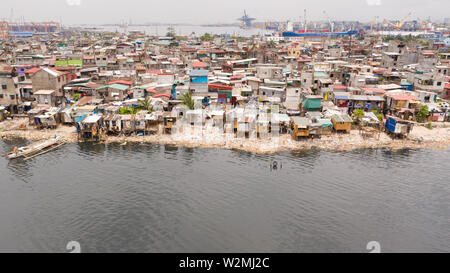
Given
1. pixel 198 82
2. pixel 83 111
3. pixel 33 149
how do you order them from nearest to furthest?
pixel 33 149
pixel 83 111
pixel 198 82

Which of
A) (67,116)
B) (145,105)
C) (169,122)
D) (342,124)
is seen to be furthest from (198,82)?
(342,124)

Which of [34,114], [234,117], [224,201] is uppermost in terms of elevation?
[234,117]

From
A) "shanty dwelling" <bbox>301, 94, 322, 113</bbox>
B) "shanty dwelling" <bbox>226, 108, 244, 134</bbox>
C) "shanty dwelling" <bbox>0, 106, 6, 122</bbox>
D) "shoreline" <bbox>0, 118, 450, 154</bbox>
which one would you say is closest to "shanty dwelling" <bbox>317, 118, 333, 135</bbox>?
"shoreline" <bbox>0, 118, 450, 154</bbox>

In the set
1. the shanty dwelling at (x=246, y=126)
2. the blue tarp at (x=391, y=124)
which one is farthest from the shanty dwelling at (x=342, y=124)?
the shanty dwelling at (x=246, y=126)

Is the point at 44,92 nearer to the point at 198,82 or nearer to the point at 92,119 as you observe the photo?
the point at 92,119

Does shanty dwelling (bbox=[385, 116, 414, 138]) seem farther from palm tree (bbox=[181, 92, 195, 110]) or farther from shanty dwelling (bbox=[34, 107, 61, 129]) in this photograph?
shanty dwelling (bbox=[34, 107, 61, 129])
